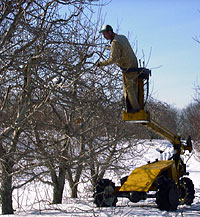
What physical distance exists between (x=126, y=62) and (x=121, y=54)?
0.83 ft

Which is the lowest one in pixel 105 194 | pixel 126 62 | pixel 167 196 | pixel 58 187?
pixel 167 196

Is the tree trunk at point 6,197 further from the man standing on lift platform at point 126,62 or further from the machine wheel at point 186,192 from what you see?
the machine wheel at point 186,192

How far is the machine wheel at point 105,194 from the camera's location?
9328 mm

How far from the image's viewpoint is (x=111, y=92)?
1022 cm

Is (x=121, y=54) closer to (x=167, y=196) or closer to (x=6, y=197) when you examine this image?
(x=167, y=196)

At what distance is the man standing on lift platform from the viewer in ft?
24.5

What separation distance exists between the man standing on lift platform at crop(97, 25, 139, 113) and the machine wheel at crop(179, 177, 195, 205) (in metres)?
3.32

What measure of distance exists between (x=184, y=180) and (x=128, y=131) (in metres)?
2.78

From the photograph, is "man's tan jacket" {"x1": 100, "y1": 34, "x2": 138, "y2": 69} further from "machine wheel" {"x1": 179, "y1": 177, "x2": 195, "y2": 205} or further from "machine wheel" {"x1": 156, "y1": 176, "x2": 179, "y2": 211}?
"machine wheel" {"x1": 179, "y1": 177, "x2": 195, "y2": 205}

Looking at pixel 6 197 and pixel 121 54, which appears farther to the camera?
pixel 6 197

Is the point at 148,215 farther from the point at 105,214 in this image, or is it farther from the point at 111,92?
the point at 111,92

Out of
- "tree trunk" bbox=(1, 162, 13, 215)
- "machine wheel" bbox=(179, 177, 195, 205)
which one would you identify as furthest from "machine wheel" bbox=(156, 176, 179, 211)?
"tree trunk" bbox=(1, 162, 13, 215)

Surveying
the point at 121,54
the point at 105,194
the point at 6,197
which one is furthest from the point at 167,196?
the point at 6,197

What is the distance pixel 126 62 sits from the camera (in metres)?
7.86
